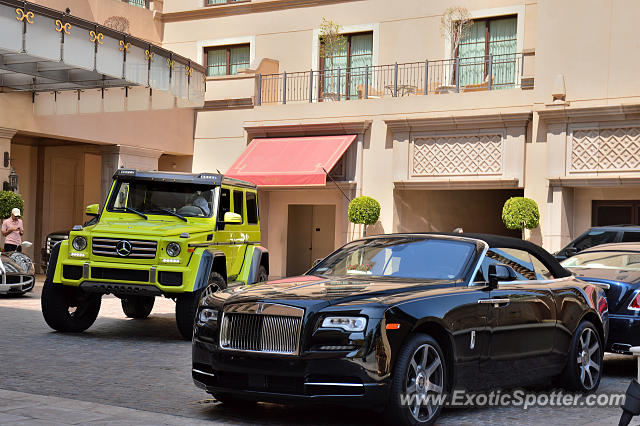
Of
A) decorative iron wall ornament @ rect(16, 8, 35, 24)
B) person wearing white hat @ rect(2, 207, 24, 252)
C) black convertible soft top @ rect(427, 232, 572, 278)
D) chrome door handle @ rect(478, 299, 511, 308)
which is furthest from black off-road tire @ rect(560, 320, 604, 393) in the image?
person wearing white hat @ rect(2, 207, 24, 252)

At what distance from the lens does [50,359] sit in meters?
10.1

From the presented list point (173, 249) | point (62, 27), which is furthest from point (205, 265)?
point (62, 27)

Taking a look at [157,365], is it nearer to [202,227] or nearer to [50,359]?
[50,359]

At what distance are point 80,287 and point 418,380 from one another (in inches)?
271

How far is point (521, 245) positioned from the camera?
857 cm

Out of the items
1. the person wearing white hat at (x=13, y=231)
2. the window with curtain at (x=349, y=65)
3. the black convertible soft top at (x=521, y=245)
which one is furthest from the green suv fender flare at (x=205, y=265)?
the window with curtain at (x=349, y=65)

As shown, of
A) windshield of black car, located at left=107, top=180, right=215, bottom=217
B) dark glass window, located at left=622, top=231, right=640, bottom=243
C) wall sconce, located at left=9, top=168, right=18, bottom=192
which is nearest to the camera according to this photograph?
windshield of black car, located at left=107, top=180, right=215, bottom=217

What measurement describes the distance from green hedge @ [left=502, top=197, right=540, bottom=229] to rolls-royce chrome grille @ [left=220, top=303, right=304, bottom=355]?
17.2 m

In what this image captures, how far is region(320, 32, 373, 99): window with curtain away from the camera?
2781 cm

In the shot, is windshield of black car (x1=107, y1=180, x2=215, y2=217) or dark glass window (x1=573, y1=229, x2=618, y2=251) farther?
dark glass window (x1=573, y1=229, x2=618, y2=251)

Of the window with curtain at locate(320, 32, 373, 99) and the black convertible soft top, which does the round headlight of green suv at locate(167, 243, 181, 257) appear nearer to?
the black convertible soft top

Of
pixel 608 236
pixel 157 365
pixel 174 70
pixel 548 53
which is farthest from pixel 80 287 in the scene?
pixel 548 53

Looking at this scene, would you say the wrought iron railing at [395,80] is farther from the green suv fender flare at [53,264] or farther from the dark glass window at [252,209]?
the green suv fender flare at [53,264]

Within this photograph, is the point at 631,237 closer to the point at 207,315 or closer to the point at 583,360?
the point at 583,360
